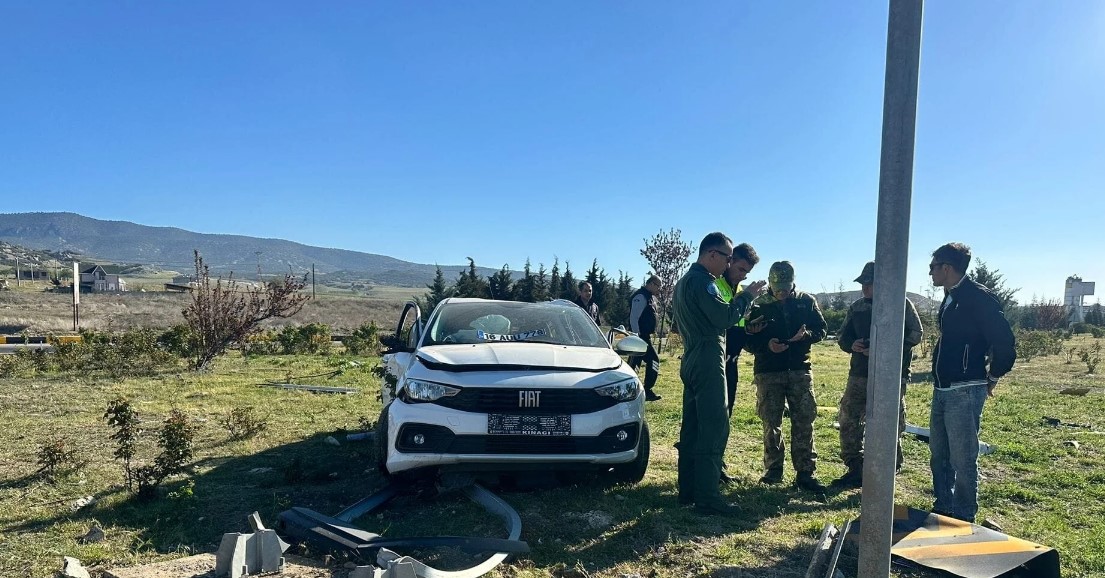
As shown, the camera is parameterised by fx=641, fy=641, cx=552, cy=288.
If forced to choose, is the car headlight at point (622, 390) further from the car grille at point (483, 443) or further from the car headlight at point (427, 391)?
the car headlight at point (427, 391)

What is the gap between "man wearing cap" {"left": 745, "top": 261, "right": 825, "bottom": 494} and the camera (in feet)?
17.1

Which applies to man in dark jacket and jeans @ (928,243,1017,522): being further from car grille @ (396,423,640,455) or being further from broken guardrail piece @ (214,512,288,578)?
broken guardrail piece @ (214,512,288,578)

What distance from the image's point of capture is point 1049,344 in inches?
760

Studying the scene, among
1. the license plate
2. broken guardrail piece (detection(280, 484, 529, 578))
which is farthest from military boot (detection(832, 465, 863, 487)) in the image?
broken guardrail piece (detection(280, 484, 529, 578))

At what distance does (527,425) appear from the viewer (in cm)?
429

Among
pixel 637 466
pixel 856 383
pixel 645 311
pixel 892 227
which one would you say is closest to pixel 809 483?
pixel 856 383

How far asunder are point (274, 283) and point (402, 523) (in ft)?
42.7

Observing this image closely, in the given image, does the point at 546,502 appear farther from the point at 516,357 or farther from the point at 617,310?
the point at 617,310

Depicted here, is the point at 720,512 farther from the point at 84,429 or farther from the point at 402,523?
the point at 84,429

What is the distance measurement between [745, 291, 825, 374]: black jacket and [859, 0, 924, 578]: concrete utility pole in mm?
3063

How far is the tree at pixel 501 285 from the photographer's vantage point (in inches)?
964

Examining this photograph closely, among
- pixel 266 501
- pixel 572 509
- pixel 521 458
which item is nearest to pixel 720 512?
pixel 572 509

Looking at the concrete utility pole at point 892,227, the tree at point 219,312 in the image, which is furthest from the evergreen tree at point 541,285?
the concrete utility pole at point 892,227

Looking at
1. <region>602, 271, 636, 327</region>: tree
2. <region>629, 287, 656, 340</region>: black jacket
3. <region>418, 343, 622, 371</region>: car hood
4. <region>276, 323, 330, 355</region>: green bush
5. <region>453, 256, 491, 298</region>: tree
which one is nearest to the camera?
<region>418, 343, 622, 371</region>: car hood
